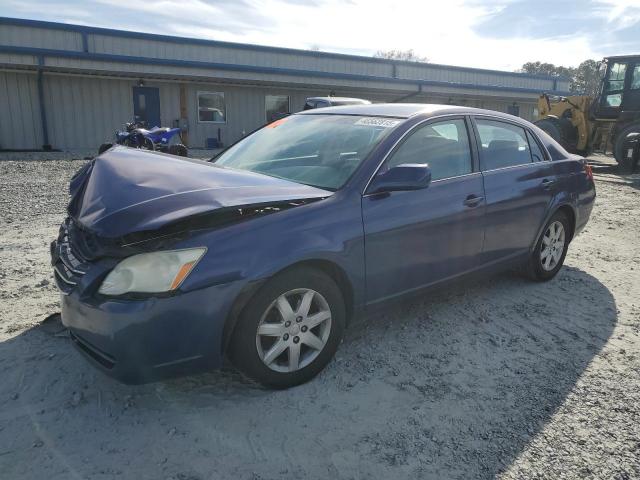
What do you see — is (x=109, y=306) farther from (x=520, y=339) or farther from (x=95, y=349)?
(x=520, y=339)

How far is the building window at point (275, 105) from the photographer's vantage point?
2078cm

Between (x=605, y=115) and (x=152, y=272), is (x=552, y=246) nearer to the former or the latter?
(x=152, y=272)

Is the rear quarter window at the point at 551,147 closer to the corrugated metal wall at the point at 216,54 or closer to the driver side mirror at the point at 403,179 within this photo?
the driver side mirror at the point at 403,179

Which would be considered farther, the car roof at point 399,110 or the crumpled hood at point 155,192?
the car roof at point 399,110

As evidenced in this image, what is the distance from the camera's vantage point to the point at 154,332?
2346 millimetres

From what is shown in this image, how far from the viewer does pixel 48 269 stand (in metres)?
4.60

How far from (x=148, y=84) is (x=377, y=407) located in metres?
18.0

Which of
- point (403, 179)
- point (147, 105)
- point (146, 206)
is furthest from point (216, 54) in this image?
point (146, 206)

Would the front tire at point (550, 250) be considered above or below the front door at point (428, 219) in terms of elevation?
below

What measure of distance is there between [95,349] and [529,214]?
345 centimetres

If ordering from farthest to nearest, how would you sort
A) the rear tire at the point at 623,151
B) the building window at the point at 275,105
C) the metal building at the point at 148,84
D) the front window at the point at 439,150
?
the building window at the point at 275,105 < the metal building at the point at 148,84 < the rear tire at the point at 623,151 < the front window at the point at 439,150

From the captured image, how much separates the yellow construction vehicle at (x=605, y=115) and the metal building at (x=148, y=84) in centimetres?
809

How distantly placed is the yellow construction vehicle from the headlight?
1450 cm

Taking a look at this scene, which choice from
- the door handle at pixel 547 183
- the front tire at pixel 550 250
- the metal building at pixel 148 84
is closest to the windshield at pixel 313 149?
the door handle at pixel 547 183
